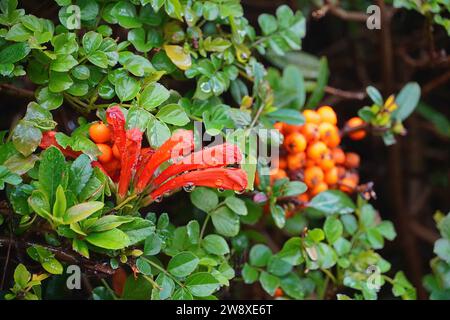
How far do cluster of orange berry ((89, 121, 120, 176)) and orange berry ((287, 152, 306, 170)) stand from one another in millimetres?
356

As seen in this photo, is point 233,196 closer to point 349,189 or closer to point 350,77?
point 349,189

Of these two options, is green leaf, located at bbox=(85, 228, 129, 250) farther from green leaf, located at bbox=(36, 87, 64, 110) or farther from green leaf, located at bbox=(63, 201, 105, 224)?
green leaf, located at bbox=(36, 87, 64, 110)

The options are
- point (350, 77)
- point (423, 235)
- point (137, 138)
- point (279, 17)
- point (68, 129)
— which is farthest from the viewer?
point (350, 77)

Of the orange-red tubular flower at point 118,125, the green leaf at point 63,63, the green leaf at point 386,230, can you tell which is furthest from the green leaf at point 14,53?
the green leaf at point 386,230

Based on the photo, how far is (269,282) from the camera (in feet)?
3.43

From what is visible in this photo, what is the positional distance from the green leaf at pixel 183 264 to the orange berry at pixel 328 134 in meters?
0.39

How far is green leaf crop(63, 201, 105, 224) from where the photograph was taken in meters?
0.77

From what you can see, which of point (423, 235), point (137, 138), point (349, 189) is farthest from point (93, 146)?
point (423, 235)

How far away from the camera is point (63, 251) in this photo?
2.84ft

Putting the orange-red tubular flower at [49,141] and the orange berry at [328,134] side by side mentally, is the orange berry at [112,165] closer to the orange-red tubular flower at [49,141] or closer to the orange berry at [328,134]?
the orange-red tubular flower at [49,141]

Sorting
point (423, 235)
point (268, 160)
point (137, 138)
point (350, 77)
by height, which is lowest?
point (423, 235)

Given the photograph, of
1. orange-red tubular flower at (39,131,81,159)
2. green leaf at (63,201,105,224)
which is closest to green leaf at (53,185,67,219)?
green leaf at (63,201,105,224)

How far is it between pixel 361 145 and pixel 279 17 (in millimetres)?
716

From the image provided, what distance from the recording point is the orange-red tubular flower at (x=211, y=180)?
2.80 feet
